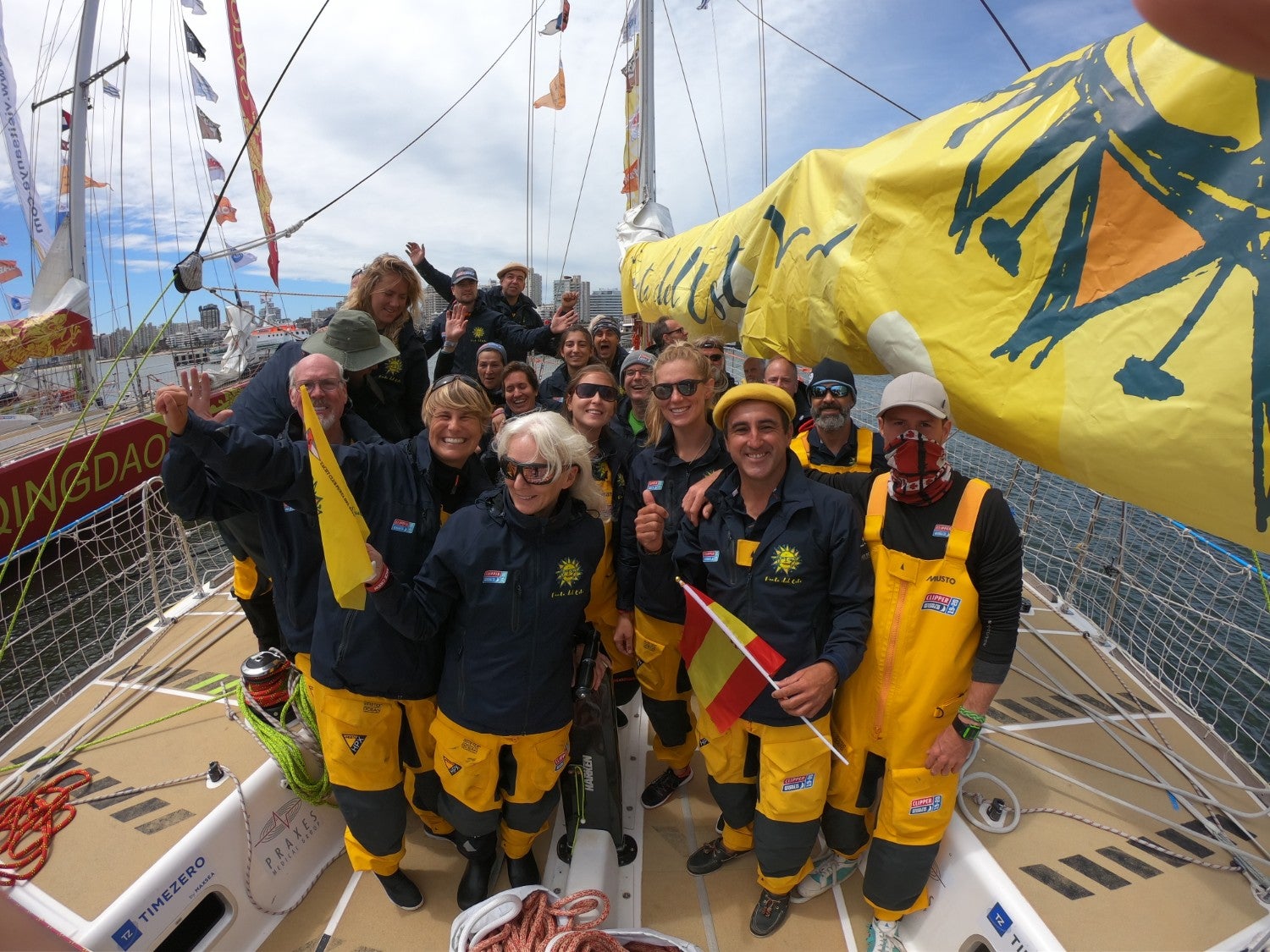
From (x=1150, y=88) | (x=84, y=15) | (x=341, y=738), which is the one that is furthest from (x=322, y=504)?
(x=84, y=15)

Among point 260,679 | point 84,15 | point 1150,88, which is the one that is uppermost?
point 84,15

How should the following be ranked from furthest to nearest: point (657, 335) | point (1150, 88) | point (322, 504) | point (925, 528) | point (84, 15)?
1. point (84, 15)
2. point (657, 335)
3. point (925, 528)
4. point (322, 504)
5. point (1150, 88)

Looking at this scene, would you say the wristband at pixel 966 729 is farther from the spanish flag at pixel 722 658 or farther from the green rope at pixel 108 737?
the green rope at pixel 108 737

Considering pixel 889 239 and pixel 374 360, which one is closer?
pixel 889 239

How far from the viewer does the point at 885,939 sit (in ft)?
7.45

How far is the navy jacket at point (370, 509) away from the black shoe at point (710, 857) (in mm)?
1378

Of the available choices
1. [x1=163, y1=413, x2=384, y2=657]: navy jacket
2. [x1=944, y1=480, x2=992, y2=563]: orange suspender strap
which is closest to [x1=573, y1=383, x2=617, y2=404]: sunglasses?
[x1=163, y1=413, x2=384, y2=657]: navy jacket

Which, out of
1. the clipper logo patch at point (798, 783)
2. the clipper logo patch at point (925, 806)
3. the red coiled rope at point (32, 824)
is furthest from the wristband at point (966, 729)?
the red coiled rope at point (32, 824)

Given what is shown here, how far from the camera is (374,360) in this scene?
2.88 meters

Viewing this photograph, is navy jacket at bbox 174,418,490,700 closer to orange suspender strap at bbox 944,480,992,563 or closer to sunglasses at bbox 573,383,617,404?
sunglasses at bbox 573,383,617,404

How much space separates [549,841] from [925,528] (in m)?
2.16

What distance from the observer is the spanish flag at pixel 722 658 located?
6.85 feet

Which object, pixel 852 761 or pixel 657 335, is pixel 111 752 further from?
pixel 657 335

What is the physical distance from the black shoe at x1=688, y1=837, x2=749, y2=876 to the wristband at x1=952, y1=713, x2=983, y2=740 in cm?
119
